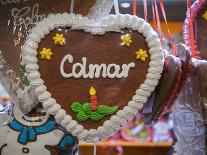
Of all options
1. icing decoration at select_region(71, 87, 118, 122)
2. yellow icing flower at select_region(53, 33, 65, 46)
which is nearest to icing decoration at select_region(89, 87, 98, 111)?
icing decoration at select_region(71, 87, 118, 122)

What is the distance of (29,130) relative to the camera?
32.6 inches

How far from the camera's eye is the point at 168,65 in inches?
30.6

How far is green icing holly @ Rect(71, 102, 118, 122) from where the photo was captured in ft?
2.47

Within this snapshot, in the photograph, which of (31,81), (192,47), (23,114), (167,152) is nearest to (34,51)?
(31,81)

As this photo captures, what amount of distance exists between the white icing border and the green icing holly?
1cm

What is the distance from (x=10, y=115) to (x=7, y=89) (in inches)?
2.4

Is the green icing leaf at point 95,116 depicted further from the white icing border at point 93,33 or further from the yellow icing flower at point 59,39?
the yellow icing flower at point 59,39

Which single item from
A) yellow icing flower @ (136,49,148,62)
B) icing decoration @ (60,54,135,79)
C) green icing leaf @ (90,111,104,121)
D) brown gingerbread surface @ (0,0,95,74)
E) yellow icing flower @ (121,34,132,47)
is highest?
brown gingerbread surface @ (0,0,95,74)

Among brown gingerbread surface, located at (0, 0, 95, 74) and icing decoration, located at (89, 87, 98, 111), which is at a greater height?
brown gingerbread surface, located at (0, 0, 95, 74)

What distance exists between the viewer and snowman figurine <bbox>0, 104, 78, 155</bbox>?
2.69 ft

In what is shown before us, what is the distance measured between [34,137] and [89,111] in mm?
145

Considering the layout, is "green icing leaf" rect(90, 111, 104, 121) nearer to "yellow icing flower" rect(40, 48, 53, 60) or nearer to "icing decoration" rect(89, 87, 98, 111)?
"icing decoration" rect(89, 87, 98, 111)

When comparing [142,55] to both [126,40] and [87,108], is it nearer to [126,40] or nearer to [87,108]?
[126,40]

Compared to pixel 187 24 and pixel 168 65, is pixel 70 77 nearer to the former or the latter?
pixel 168 65
